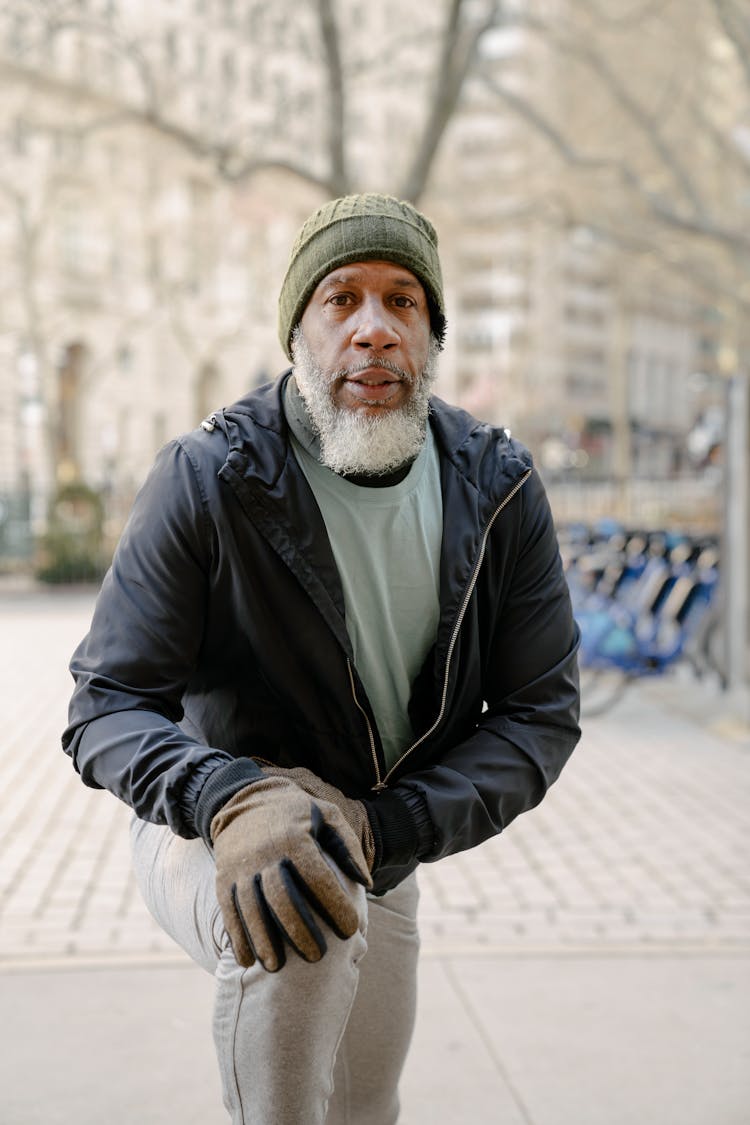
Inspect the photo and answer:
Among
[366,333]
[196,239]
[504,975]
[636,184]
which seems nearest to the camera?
[366,333]

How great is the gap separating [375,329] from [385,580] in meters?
0.46

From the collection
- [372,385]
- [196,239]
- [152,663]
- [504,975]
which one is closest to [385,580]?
[372,385]

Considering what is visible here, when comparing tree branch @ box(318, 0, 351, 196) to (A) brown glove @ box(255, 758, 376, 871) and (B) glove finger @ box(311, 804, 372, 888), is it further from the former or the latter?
(B) glove finger @ box(311, 804, 372, 888)

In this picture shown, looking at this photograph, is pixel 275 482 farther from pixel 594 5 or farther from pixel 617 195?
pixel 617 195

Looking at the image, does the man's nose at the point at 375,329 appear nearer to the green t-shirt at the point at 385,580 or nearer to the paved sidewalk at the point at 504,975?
the green t-shirt at the point at 385,580

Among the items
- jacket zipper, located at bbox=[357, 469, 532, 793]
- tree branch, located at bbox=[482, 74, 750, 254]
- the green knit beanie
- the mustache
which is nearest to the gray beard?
the mustache

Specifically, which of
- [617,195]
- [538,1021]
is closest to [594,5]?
[617,195]

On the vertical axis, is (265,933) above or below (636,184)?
below

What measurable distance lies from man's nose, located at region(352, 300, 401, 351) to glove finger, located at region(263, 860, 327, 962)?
3.12 feet

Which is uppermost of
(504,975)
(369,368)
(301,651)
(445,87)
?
(445,87)

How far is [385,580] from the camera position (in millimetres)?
2322

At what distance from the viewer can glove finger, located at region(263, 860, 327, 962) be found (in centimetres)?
172

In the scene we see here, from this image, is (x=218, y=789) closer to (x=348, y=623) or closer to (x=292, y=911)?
(x=292, y=911)

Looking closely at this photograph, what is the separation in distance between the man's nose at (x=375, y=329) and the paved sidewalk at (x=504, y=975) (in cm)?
196
